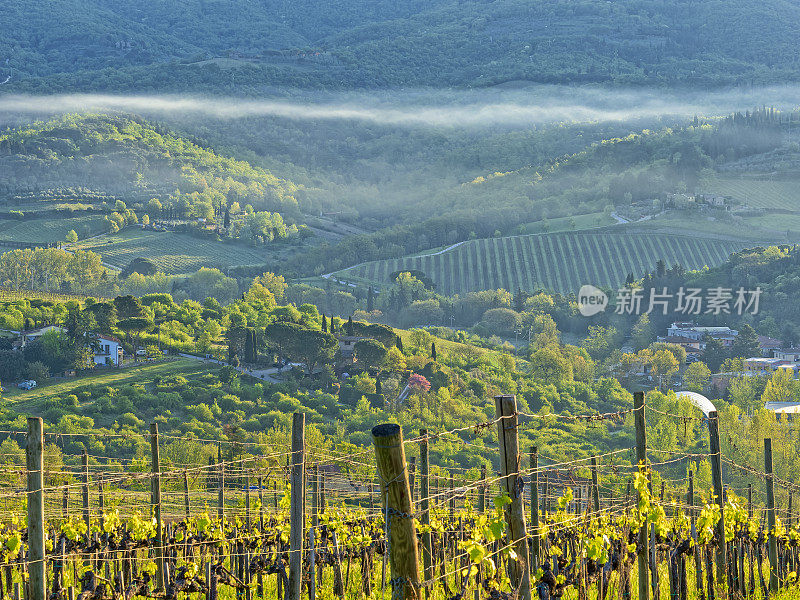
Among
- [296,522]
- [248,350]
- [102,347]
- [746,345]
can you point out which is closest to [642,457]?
[296,522]

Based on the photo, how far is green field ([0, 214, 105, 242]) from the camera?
161125mm

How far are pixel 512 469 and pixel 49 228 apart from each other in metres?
167

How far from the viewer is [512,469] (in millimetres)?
9055

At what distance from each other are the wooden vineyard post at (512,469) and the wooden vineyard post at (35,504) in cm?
418

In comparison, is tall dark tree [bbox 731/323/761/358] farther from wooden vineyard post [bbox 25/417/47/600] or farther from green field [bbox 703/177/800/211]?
wooden vineyard post [bbox 25/417/47/600]

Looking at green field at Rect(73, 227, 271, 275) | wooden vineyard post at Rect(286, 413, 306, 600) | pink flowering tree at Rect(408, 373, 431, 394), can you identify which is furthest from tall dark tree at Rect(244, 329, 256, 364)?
wooden vineyard post at Rect(286, 413, 306, 600)

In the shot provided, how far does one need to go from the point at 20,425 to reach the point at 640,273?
109 meters

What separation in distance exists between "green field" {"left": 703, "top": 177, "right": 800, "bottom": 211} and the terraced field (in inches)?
1254

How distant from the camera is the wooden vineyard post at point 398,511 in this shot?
8156mm

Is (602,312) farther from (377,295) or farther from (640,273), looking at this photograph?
(377,295)

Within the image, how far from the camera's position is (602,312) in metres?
136

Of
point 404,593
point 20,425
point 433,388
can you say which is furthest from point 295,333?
point 404,593

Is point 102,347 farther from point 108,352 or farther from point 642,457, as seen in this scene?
point 642,457

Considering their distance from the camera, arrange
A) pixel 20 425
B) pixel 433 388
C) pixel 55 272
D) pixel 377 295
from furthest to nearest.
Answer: pixel 377 295 → pixel 55 272 → pixel 433 388 → pixel 20 425
